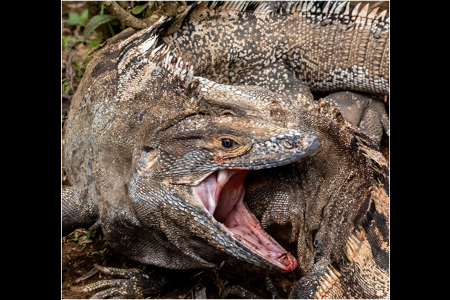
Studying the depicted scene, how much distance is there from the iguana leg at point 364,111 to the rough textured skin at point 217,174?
1.80 metres

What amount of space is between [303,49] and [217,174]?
2345 millimetres

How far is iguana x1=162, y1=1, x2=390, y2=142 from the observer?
4.89 meters

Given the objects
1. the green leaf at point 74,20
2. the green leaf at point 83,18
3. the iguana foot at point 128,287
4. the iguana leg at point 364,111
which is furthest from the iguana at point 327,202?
the green leaf at point 74,20

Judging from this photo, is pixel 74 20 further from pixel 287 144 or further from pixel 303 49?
pixel 287 144

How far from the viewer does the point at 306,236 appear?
367 cm

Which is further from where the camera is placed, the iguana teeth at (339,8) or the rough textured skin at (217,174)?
the iguana teeth at (339,8)

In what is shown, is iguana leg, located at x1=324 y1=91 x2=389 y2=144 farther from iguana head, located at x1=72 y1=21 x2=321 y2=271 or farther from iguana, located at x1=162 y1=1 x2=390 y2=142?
iguana head, located at x1=72 y1=21 x2=321 y2=271

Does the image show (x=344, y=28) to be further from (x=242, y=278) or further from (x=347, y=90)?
(x=242, y=278)

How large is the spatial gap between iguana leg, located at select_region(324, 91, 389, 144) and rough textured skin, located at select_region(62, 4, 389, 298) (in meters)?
1.80

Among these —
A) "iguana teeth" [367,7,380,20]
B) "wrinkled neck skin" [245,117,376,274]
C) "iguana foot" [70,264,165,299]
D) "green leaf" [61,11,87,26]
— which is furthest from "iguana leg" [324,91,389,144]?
"green leaf" [61,11,87,26]

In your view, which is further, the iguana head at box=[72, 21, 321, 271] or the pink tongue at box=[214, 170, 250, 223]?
the pink tongue at box=[214, 170, 250, 223]

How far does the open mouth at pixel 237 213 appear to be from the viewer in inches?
128

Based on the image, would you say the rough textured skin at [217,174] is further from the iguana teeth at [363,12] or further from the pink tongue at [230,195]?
the iguana teeth at [363,12]

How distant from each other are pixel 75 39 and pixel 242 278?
147 inches
